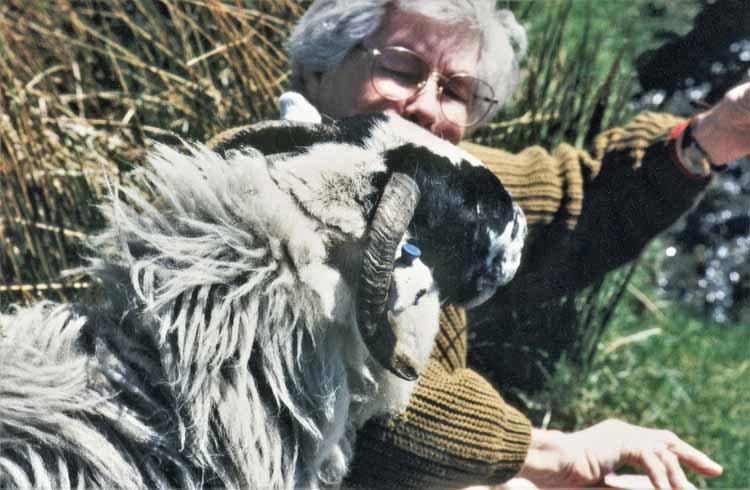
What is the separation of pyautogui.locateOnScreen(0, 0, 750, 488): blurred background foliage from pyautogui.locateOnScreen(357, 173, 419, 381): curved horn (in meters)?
0.93

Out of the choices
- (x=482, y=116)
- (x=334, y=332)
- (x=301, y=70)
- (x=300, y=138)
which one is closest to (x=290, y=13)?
(x=301, y=70)

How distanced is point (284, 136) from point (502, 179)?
0.82m

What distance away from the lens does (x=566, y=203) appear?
2.34m

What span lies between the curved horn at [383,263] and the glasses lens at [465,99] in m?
0.67

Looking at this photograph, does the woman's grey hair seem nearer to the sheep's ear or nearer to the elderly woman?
the elderly woman

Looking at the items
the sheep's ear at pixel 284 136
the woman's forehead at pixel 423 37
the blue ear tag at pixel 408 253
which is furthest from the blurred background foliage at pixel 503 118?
the blue ear tag at pixel 408 253

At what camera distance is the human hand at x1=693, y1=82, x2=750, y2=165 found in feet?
6.70

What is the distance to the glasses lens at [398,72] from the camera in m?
2.06

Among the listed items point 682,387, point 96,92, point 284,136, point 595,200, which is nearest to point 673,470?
point 595,200

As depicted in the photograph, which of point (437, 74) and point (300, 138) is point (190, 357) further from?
point (437, 74)

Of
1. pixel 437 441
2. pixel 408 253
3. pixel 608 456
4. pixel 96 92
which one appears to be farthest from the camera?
pixel 96 92

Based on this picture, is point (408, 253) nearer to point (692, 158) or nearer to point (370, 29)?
point (370, 29)

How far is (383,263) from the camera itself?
55.6 inches

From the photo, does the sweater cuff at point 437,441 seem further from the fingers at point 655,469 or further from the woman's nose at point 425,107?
the woman's nose at point 425,107
